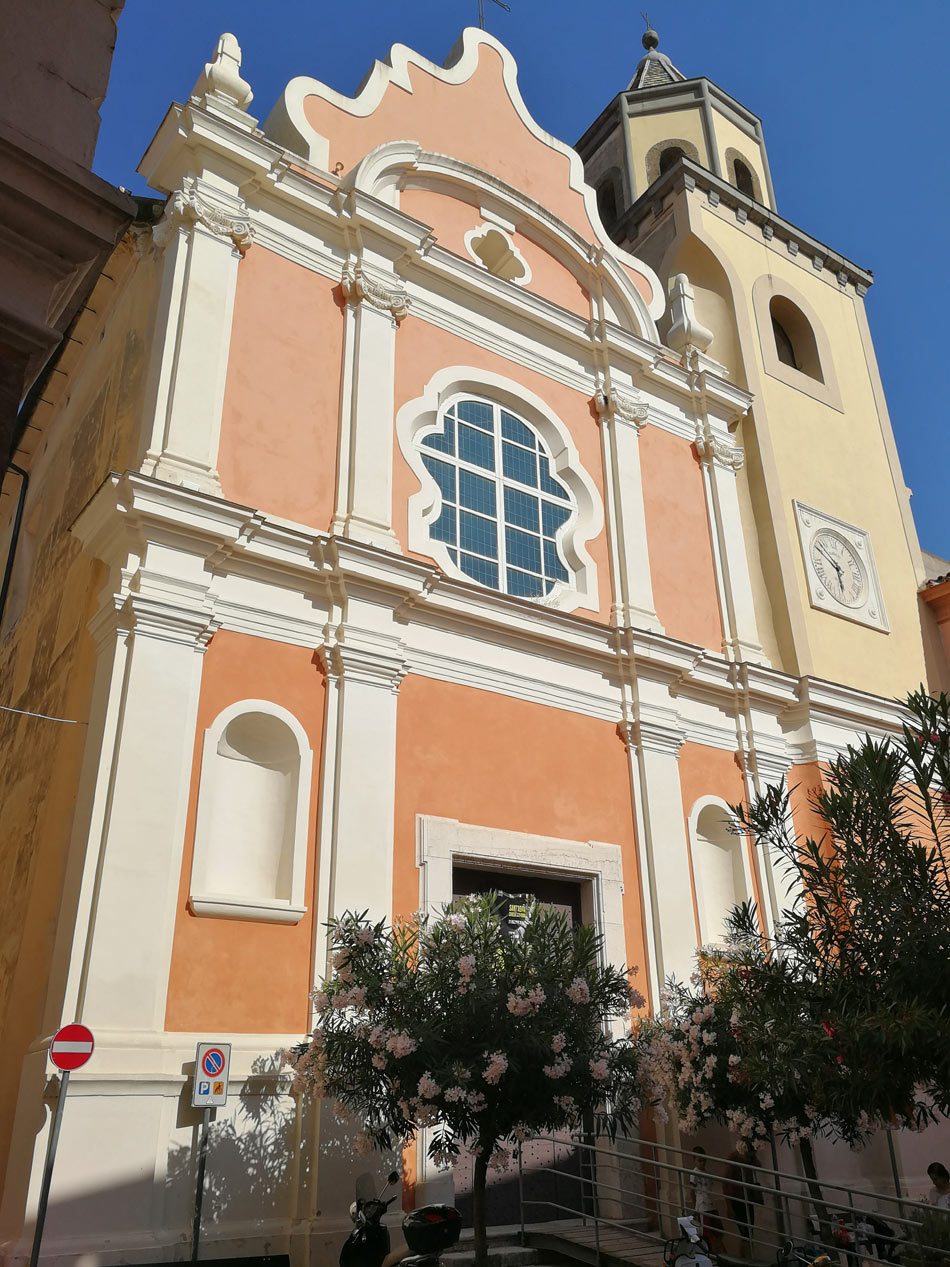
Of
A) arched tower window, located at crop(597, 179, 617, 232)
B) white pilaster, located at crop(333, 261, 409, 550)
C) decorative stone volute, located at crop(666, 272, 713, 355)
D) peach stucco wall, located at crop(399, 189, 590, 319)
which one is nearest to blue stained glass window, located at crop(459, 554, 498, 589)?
white pilaster, located at crop(333, 261, 409, 550)

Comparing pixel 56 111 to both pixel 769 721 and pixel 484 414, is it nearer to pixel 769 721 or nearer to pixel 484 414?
pixel 484 414

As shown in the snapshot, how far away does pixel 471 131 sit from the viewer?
15508 millimetres

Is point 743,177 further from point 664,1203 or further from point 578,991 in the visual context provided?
point 664,1203

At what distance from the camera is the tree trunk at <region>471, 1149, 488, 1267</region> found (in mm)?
7621

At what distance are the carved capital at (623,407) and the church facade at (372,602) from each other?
7 centimetres

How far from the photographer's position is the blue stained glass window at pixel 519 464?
1373 cm

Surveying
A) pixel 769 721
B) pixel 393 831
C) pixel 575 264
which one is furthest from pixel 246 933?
pixel 575 264

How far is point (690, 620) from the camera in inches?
565

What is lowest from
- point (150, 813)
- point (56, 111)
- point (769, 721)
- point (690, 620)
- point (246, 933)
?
point (246, 933)

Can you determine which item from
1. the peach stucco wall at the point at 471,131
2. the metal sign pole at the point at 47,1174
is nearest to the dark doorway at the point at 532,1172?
the metal sign pole at the point at 47,1174

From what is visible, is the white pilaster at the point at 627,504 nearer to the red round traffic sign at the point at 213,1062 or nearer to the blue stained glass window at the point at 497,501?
the blue stained glass window at the point at 497,501

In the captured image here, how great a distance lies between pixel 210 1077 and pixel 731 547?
1009 centimetres

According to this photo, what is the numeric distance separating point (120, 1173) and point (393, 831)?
3.63 m

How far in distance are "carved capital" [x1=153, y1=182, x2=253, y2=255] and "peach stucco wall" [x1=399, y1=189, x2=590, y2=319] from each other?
264cm
